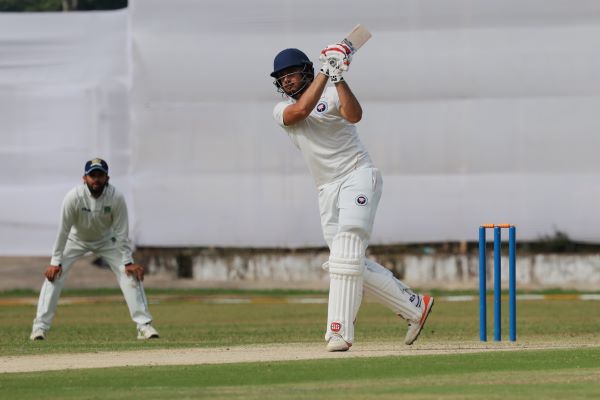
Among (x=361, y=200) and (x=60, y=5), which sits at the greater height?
(x=60, y=5)

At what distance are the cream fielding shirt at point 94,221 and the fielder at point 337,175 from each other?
11.3ft

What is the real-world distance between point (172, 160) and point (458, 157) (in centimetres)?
356

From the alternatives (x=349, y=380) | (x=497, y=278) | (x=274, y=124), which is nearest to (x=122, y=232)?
(x=497, y=278)

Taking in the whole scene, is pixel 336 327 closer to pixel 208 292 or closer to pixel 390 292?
pixel 390 292

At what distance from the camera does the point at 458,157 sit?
747 inches

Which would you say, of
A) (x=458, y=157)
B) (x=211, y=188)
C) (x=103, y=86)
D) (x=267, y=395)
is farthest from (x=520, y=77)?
(x=267, y=395)

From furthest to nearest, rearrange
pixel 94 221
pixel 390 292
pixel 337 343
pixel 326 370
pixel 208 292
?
pixel 208 292 < pixel 94 221 < pixel 390 292 < pixel 337 343 < pixel 326 370

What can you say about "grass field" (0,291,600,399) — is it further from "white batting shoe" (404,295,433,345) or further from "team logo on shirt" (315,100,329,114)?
"team logo on shirt" (315,100,329,114)

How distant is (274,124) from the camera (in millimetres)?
19312

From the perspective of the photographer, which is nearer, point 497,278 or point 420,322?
point 420,322

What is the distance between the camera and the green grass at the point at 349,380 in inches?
264

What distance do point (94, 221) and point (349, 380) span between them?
4.99m

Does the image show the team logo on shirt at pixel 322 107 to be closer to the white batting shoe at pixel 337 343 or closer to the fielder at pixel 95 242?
the white batting shoe at pixel 337 343

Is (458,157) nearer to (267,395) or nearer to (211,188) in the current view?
(211,188)
